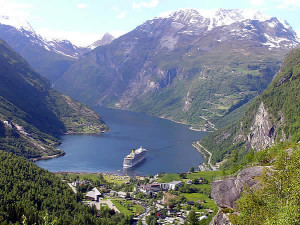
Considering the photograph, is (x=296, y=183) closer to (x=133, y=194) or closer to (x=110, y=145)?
(x=133, y=194)

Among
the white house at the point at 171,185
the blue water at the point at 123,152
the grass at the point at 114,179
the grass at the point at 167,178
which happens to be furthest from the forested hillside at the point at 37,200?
the blue water at the point at 123,152

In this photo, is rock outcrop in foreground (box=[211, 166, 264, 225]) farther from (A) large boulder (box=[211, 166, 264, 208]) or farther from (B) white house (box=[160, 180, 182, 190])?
(B) white house (box=[160, 180, 182, 190])

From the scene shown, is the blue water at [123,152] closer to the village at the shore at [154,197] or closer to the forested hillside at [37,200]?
the village at the shore at [154,197]

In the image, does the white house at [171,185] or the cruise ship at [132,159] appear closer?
the white house at [171,185]

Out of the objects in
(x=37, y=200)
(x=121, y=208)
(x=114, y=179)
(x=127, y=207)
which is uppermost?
(x=114, y=179)

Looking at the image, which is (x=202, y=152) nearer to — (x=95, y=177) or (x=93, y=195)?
(x=95, y=177)

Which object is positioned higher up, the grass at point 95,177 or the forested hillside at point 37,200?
the grass at point 95,177

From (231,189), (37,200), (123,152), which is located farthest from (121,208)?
(123,152)
